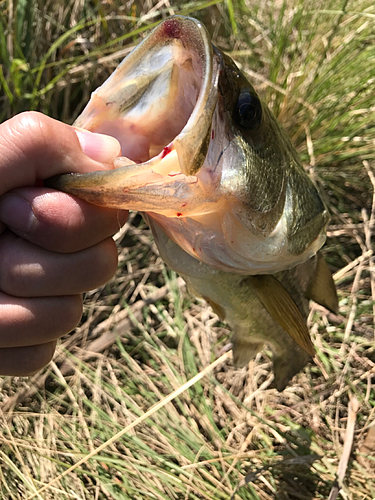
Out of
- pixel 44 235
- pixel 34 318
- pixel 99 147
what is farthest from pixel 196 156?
pixel 34 318

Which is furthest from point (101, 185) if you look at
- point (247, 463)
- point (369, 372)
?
point (369, 372)

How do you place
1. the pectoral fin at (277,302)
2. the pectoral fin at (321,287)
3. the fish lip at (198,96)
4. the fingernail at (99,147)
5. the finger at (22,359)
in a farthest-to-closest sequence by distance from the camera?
the pectoral fin at (321,287), the pectoral fin at (277,302), the finger at (22,359), the fingernail at (99,147), the fish lip at (198,96)

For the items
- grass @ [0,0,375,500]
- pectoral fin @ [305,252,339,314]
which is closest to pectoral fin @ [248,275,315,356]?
pectoral fin @ [305,252,339,314]

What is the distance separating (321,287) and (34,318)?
0.93m

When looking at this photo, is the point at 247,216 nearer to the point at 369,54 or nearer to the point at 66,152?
the point at 66,152

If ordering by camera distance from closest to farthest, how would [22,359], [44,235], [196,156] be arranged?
1. [196,156]
2. [44,235]
3. [22,359]

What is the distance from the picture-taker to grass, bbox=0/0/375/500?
6.01 ft

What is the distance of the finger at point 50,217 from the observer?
0.86 m

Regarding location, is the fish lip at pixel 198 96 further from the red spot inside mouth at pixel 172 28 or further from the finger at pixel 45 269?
the finger at pixel 45 269

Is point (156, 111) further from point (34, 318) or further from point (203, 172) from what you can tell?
point (34, 318)

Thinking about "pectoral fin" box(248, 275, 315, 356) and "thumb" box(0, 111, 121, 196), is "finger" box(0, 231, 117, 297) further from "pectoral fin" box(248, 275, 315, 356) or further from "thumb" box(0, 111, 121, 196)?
"pectoral fin" box(248, 275, 315, 356)

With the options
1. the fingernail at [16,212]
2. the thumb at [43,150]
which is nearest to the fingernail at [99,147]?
the thumb at [43,150]

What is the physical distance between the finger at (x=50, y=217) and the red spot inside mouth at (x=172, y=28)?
363mm

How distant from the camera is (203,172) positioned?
2.82 feet
